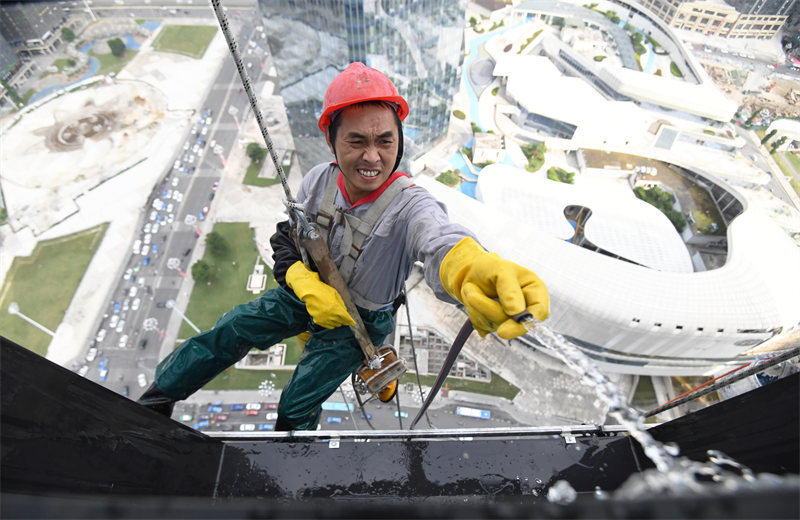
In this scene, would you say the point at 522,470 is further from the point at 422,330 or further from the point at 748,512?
the point at 422,330

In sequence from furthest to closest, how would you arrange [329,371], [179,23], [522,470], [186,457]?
[179,23]
[329,371]
[522,470]
[186,457]

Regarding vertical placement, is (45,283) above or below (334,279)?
below

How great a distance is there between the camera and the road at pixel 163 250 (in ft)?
74.5

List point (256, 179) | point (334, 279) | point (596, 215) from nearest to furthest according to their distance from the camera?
point (334, 279)
point (596, 215)
point (256, 179)

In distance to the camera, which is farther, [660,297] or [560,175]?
[560,175]

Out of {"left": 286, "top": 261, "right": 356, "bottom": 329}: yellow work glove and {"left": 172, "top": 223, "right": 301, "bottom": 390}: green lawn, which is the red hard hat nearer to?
{"left": 286, "top": 261, "right": 356, "bottom": 329}: yellow work glove

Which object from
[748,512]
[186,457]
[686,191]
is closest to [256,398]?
[186,457]

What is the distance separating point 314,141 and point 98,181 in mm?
19544

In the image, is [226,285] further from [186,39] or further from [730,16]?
[730,16]

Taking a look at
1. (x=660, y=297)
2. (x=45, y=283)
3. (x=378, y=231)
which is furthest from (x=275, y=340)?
(x=45, y=283)

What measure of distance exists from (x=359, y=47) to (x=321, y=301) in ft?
65.8

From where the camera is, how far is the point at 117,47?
4309 cm

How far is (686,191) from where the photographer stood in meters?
31.3

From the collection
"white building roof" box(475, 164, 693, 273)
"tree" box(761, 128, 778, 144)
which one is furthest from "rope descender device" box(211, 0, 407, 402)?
"tree" box(761, 128, 778, 144)
